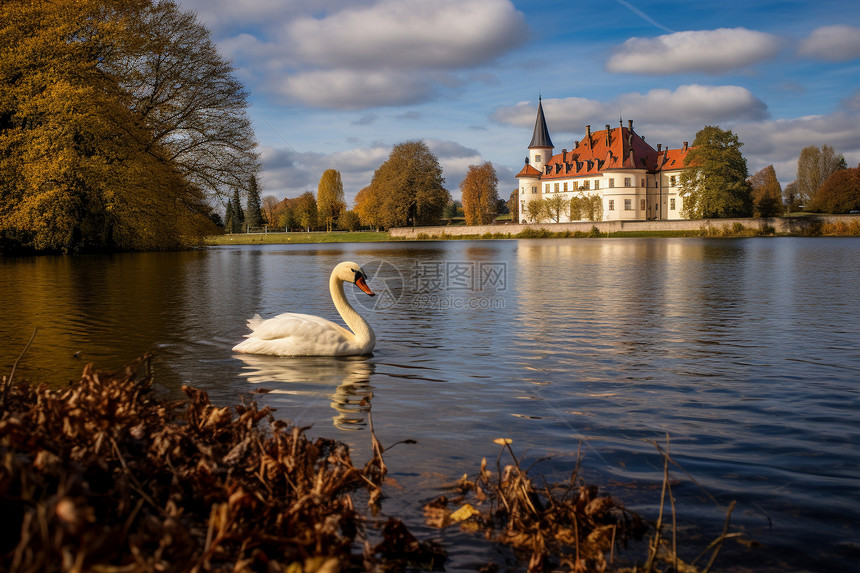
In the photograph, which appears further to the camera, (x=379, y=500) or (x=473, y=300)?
(x=473, y=300)

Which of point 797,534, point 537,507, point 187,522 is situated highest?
point 187,522

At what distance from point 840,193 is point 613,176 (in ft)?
117

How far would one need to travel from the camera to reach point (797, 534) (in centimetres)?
405

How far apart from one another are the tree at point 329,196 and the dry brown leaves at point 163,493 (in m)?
136

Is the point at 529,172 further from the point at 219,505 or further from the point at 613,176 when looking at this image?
the point at 219,505

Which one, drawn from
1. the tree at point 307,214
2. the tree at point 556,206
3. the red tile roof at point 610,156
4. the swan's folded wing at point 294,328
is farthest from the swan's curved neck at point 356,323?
the tree at point 307,214

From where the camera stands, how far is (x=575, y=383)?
8.40 m

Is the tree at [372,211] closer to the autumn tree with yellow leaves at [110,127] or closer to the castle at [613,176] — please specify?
the castle at [613,176]

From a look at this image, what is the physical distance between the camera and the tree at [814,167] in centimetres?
13088

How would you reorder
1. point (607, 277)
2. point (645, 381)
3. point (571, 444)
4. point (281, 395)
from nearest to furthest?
point (571, 444) < point (281, 395) < point (645, 381) < point (607, 277)

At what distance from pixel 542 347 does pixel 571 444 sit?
5394 mm

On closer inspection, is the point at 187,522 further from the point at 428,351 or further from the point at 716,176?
the point at 716,176

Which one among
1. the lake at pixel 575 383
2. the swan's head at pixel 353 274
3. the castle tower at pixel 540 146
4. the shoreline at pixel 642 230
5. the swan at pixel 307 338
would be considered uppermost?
the castle tower at pixel 540 146

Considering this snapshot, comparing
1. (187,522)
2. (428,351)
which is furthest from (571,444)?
(428,351)
